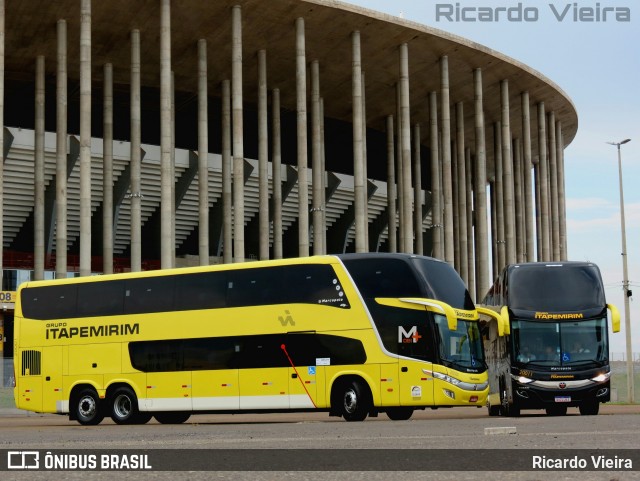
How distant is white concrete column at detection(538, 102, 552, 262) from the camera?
56.1 metres

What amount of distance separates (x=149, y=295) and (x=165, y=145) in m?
16.3

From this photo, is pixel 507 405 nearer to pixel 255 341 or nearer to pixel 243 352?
pixel 255 341

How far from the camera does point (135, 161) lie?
40.8m

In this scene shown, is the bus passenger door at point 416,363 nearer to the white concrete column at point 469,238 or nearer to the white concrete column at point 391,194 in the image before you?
the white concrete column at point 391,194

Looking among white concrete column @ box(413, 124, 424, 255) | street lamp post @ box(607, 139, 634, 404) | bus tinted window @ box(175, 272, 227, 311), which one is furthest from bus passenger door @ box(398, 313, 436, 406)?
white concrete column @ box(413, 124, 424, 255)

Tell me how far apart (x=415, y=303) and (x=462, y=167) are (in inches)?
1408

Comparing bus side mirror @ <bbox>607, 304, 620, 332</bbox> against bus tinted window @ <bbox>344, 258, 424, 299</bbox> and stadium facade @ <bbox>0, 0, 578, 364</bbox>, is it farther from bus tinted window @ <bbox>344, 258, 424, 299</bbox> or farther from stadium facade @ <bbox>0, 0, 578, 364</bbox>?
stadium facade @ <bbox>0, 0, 578, 364</bbox>

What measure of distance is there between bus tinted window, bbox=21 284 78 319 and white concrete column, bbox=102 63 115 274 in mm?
18185

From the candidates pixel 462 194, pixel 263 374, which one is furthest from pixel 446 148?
pixel 263 374

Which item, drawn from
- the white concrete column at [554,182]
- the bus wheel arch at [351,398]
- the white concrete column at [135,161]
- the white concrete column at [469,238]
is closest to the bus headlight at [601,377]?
the bus wheel arch at [351,398]

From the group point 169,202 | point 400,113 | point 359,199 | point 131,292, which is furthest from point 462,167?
point 131,292

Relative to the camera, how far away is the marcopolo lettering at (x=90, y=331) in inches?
910

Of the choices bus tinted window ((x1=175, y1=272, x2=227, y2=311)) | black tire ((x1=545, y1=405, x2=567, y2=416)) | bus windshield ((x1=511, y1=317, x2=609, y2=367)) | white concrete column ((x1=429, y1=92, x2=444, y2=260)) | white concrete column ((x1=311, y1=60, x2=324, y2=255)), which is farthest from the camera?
white concrete column ((x1=429, y1=92, x2=444, y2=260))

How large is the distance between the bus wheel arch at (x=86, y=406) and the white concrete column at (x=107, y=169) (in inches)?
752
